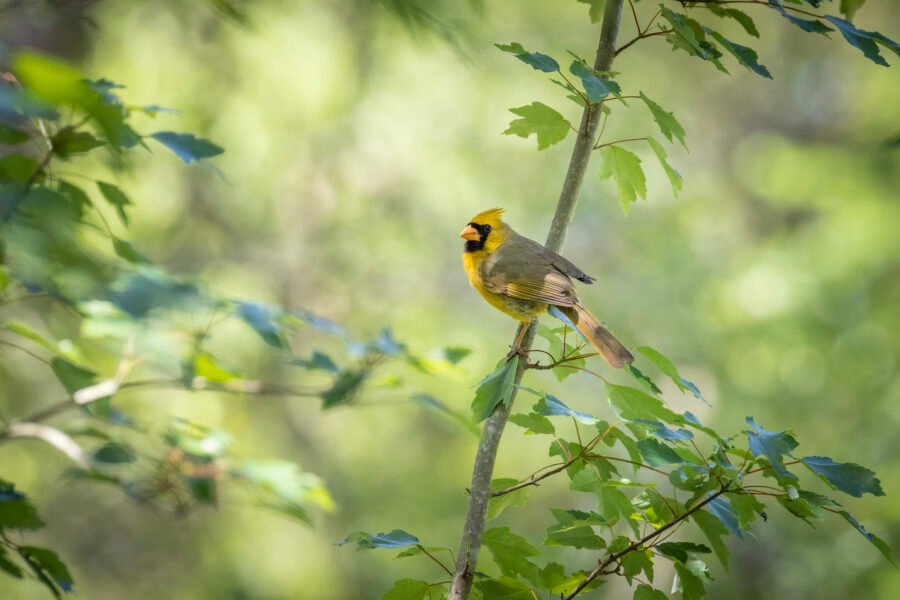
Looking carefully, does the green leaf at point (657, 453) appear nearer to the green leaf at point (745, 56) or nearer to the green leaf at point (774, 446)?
the green leaf at point (774, 446)

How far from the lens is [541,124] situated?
1.23 m

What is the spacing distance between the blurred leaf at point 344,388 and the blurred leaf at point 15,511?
0.56 metres

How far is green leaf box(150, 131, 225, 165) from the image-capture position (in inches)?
49.9

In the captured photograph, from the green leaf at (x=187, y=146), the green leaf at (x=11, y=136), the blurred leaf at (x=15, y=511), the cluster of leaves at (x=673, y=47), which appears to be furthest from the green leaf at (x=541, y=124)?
the blurred leaf at (x=15, y=511)

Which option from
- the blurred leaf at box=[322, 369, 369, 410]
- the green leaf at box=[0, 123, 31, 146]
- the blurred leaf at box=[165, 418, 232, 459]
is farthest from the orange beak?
the green leaf at box=[0, 123, 31, 146]

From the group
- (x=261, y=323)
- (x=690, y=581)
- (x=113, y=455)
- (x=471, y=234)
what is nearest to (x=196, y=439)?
(x=113, y=455)

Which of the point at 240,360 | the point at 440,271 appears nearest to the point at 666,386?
the point at 440,271

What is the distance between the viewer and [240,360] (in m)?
5.34

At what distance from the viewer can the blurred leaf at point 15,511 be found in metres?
0.99

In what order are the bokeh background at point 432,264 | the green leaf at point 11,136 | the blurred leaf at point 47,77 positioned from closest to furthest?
the blurred leaf at point 47,77 < the green leaf at point 11,136 < the bokeh background at point 432,264

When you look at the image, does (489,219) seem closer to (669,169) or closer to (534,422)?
(669,169)

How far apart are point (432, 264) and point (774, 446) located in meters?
5.72

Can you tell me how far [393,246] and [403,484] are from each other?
1.90 meters

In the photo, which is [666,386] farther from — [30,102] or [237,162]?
[30,102]
